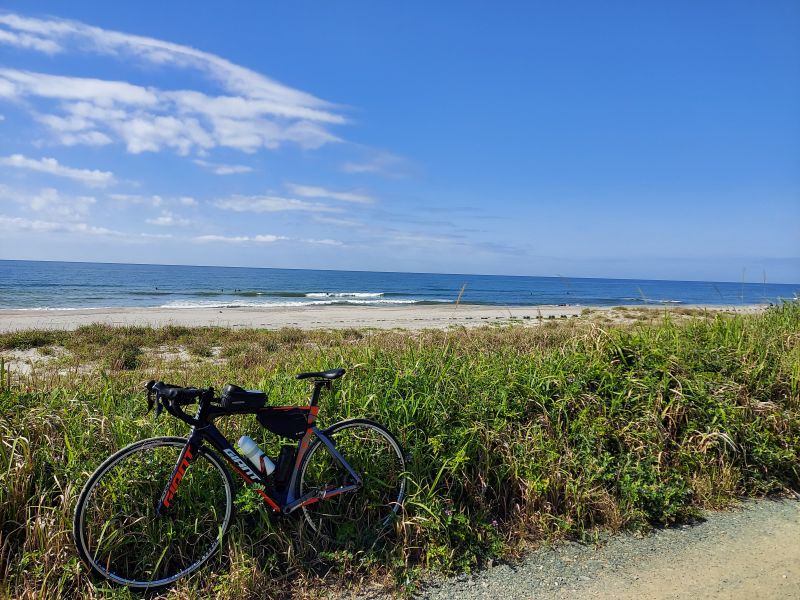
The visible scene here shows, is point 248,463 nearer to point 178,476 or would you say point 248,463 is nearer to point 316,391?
point 178,476

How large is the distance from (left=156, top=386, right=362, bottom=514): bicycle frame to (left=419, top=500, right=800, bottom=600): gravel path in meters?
1.00

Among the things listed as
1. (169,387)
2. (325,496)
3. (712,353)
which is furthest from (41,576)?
(712,353)

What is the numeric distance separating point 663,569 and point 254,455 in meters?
2.97

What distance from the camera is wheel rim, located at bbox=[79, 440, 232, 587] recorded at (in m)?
3.15

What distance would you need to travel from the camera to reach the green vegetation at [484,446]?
10.8 ft

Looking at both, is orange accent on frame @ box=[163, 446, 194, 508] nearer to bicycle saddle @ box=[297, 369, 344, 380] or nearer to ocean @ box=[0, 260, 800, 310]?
bicycle saddle @ box=[297, 369, 344, 380]

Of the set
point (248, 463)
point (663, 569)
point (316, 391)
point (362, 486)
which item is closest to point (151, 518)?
point (248, 463)

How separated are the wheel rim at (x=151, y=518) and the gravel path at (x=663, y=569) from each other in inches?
60.8

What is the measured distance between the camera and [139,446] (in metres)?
3.18

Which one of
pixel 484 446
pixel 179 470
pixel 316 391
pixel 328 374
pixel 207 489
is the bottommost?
pixel 207 489

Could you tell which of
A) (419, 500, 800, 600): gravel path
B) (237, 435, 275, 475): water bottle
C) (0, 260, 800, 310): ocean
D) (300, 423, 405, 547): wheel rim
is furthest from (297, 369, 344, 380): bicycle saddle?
(0, 260, 800, 310): ocean

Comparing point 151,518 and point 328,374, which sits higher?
point 328,374

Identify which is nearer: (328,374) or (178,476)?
(178,476)

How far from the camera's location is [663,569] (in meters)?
3.58
